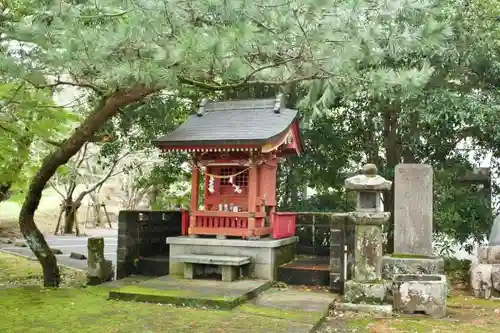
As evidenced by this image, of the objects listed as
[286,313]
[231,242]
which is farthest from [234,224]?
[286,313]

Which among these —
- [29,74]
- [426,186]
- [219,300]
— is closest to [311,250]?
[426,186]

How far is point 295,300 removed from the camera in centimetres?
838

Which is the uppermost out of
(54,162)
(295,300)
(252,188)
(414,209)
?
(54,162)

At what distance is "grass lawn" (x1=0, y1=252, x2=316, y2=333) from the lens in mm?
6535

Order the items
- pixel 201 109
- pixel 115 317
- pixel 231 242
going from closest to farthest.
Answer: pixel 115 317 → pixel 231 242 → pixel 201 109

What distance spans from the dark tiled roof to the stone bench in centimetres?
223

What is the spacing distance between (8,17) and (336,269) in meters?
6.81

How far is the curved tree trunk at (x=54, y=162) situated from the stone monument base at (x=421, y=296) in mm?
5148

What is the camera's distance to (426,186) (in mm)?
10109

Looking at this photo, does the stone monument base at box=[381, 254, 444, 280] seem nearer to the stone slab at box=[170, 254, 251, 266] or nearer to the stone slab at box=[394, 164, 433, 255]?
the stone slab at box=[394, 164, 433, 255]

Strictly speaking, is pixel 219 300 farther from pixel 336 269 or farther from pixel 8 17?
pixel 8 17

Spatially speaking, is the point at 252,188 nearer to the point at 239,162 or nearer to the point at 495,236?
the point at 239,162

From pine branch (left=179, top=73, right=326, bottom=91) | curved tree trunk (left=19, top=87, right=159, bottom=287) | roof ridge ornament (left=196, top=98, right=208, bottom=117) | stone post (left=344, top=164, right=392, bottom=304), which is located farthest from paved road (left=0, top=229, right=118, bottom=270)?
pine branch (left=179, top=73, right=326, bottom=91)

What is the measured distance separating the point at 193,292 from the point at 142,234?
3318 mm
